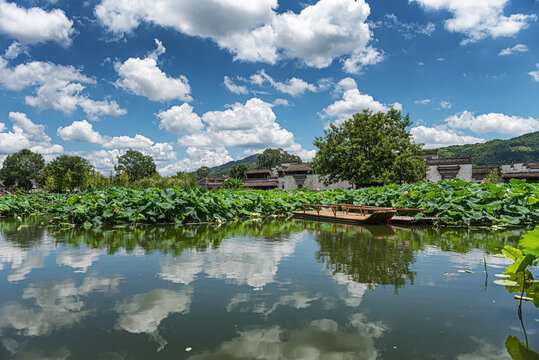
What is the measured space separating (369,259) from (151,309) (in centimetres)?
314

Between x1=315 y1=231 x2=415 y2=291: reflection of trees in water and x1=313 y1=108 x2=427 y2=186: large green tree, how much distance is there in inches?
802

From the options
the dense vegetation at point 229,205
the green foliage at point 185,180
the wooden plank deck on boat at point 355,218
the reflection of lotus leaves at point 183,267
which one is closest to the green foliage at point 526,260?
the reflection of lotus leaves at point 183,267

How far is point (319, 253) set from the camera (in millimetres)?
5289

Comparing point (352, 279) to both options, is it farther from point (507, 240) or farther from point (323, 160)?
point (323, 160)

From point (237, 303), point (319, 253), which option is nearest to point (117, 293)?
point (237, 303)

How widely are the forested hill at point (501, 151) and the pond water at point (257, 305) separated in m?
118

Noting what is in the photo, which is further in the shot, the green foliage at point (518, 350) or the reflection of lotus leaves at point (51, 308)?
the reflection of lotus leaves at point (51, 308)

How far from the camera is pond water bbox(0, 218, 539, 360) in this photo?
2168mm

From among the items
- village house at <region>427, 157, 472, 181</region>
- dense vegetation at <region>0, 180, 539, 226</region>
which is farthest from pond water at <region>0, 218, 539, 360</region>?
village house at <region>427, 157, 472, 181</region>

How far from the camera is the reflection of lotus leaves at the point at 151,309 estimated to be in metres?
2.46

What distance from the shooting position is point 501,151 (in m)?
119

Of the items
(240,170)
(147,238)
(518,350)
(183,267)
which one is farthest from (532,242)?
(240,170)

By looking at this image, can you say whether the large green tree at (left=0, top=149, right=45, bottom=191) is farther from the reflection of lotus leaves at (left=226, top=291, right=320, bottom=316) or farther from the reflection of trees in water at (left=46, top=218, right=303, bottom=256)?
the reflection of lotus leaves at (left=226, top=291, right=320, bottom=316)

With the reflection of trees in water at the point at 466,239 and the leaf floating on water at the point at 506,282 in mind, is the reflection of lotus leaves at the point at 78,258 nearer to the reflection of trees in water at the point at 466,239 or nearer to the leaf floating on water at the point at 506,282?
the leaf floating on water at the point at 506,282
